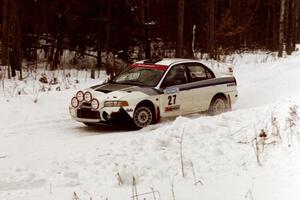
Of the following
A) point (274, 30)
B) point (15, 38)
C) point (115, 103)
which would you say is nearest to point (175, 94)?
point (115, 103)

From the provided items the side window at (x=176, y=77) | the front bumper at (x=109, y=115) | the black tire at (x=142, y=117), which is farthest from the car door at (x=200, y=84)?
the front bumper at (x=109, y=115)

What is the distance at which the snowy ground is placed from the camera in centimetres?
605

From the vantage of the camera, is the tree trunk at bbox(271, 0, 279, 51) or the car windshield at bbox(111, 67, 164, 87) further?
the tree trunk at bbox(271, 0, 279, 51)

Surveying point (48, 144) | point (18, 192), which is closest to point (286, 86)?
point (48, 144)

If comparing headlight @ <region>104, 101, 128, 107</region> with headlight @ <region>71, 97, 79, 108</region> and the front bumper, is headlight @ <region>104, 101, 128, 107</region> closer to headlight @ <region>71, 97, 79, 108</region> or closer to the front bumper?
the front bumper

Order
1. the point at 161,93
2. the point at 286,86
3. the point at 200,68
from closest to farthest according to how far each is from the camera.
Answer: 1. the point at 161,93
2. the point at 200,68
3. the point at 286,86

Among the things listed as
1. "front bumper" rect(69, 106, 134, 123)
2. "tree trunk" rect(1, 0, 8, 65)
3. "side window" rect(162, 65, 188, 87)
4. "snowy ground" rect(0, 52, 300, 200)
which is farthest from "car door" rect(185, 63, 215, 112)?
"tree trunk" rect(1, 0, 8, 65)

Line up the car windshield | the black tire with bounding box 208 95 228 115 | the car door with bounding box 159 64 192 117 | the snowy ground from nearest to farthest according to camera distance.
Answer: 1. the snowy ground
2. the car door with bounding box 159 64 192 117
3. the car windshield
4. the black tire with bounding box 208 95 228 115

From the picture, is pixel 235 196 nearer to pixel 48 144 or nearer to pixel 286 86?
pixel 48 144

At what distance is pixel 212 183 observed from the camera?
20.5ft

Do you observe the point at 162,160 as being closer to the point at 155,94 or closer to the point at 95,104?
the point at 95,104

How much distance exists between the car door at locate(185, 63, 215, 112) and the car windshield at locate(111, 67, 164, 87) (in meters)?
0.90

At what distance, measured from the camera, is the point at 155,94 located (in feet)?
36.8

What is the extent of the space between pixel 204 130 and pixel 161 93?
261 centimetres
